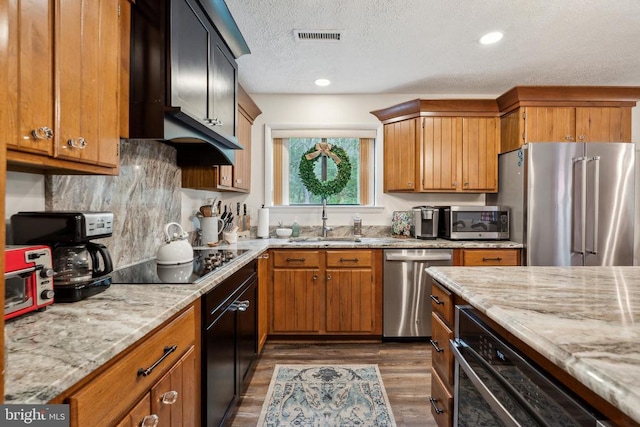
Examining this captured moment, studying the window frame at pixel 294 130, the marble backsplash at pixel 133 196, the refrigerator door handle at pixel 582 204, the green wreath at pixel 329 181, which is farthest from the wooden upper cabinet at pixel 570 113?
the marble backsplash at pixel 133 196

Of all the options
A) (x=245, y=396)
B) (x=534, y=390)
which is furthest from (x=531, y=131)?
(x=245, y=396)

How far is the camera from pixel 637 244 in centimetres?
363

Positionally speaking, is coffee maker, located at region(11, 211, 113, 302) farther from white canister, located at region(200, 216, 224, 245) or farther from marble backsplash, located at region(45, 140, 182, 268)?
white canister, located at region(200, 216, 224, 245)

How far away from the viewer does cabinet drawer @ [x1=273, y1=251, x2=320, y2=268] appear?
3.01 m

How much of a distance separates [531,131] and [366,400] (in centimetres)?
287

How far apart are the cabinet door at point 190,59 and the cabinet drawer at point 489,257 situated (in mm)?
2533

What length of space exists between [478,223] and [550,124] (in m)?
1.19

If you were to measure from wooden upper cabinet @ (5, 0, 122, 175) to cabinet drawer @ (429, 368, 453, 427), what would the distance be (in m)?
1.79

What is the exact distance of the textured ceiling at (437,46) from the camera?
6.94 ft

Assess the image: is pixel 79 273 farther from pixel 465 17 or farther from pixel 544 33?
pixel 544 33

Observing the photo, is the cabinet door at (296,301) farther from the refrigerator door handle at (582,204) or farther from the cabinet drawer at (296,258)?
the refrigerator door handle at (582,204)

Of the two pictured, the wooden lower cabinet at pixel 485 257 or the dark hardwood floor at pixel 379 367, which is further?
Result: the wooden lower cabinet at pixel 485 257

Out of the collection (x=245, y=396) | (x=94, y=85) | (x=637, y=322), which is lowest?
(x=245, y=396)

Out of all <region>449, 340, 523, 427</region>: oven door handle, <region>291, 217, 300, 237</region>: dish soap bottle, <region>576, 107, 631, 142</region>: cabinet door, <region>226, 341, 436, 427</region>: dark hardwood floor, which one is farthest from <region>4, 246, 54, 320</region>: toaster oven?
<region>576, 107, 631, 142</region>: cabinet door
